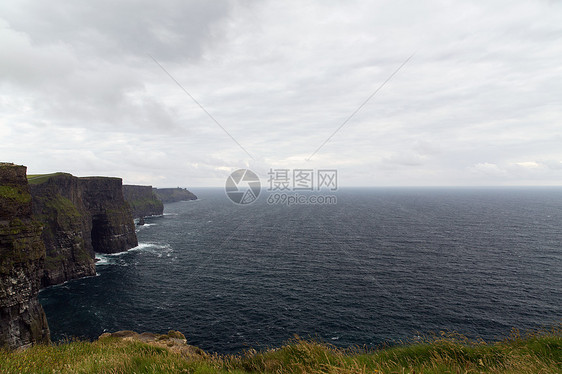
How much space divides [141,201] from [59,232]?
11891 cm

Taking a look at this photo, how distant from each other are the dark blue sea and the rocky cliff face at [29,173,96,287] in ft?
13.3

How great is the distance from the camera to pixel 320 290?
49.5 m

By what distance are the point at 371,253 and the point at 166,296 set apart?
2084 inches

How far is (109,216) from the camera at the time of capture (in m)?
84.4

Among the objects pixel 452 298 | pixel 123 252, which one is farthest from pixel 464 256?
pixel 123 252

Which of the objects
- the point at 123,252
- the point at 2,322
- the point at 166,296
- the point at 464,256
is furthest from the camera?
the point at 123,252

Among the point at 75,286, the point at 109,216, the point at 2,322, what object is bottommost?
the point at 75,286

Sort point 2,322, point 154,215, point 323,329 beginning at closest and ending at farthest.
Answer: point 2,322 → point 323,329 → point 154,215

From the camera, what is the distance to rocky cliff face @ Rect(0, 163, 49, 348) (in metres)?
32.6

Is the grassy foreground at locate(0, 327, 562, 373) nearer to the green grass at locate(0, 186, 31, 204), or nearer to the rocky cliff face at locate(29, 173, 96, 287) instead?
the green grass at locate(0, 186, 31, 204)

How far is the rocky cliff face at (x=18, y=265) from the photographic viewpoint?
1283 inches

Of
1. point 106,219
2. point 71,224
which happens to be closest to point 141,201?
point 106,219

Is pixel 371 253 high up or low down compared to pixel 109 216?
down

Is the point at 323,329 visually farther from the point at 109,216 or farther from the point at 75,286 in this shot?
the point at 109,216
